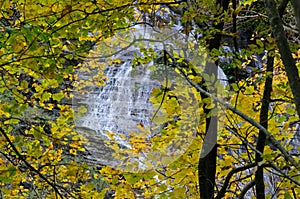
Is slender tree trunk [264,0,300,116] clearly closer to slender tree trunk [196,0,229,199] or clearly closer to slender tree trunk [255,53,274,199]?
slender tree trunk [255,53,274,199]

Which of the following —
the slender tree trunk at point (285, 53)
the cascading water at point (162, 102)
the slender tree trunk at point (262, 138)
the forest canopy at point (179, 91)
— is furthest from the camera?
the cascading water at point (162, 102)

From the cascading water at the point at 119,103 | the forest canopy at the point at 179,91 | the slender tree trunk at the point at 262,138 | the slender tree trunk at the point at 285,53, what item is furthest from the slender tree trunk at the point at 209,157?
the cascading water at the point at 119,103

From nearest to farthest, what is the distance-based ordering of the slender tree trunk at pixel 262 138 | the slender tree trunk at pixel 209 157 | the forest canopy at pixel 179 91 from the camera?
the forest canopy at pixel 179 91 → the slender tree trunk at pixel 262 138 → the slender tree trunk at pixel 209 157

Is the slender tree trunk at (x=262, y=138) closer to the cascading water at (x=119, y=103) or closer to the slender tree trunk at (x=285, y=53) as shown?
the slender tree trunk at (x=285, y=53)

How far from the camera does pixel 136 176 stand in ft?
5.38

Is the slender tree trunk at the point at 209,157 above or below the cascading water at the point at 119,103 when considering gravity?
below

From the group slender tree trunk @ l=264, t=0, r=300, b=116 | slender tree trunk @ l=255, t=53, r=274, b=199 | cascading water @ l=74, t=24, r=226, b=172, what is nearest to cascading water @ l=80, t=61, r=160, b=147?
cascading water @ l=74, t=24, r=226, b=172

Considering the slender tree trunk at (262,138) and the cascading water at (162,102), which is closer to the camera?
the slender tree trunk at (262,138)

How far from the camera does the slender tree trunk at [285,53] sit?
21.9 inches

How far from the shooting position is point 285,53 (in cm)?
58

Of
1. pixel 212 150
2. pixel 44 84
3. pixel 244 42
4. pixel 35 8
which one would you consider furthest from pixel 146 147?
pixel 244 42

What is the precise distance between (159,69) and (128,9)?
1.77 ft

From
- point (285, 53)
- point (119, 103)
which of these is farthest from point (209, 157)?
point (119, 103)

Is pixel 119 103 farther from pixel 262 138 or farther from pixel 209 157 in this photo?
pixel 262 138
